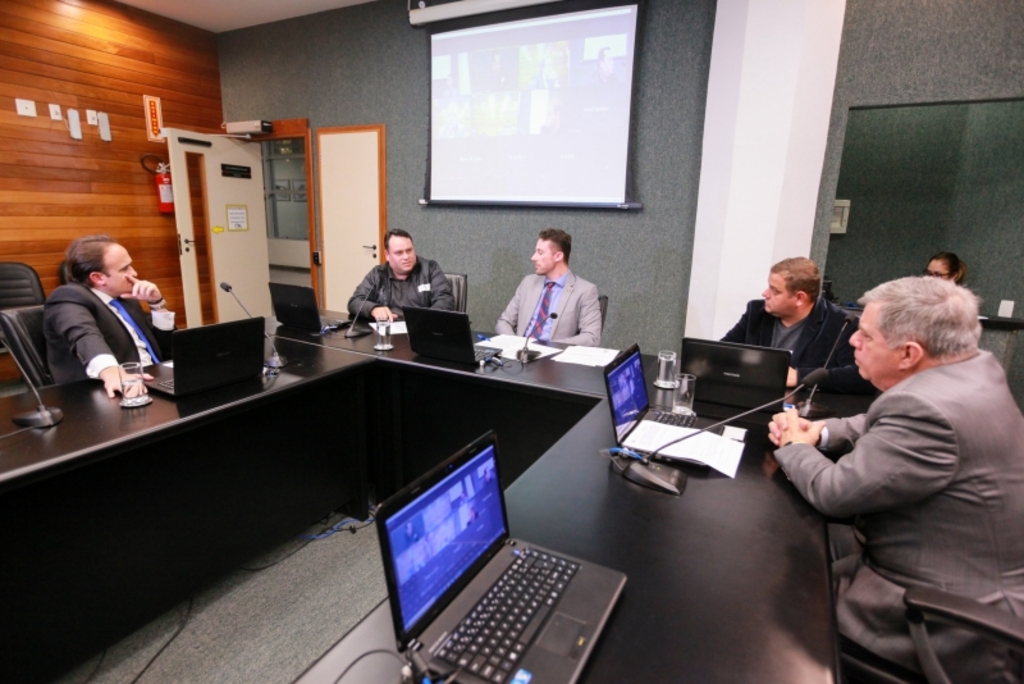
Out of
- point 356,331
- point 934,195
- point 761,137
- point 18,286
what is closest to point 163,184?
point 18,286

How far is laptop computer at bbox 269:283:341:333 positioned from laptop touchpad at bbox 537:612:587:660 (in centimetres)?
208

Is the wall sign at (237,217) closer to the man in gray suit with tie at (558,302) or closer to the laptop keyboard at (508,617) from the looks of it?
the man in gray suit with tie at (558,302)

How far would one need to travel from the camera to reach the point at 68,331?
5.90 ft

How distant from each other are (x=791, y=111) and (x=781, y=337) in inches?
58.4

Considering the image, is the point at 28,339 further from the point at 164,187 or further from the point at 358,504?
the point at 164,187

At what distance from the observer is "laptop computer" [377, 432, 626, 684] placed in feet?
2.27

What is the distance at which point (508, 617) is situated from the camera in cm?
77

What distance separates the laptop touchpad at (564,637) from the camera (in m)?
0.73

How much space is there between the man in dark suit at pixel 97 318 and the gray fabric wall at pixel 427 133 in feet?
8.07

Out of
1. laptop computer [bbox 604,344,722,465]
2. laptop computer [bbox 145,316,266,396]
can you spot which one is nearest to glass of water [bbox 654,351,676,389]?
laptop computer [bbox 604,344,722,465]

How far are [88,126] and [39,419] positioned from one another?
3.90 meters

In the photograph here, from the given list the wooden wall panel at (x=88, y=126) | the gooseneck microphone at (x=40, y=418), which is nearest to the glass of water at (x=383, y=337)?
the gooseneck microphone at (x=40, y=418)

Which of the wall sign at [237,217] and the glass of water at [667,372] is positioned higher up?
the wall sign at [237,217]

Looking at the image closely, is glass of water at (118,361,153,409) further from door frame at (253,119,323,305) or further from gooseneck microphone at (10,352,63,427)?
door frame at (253,119,323,305)
